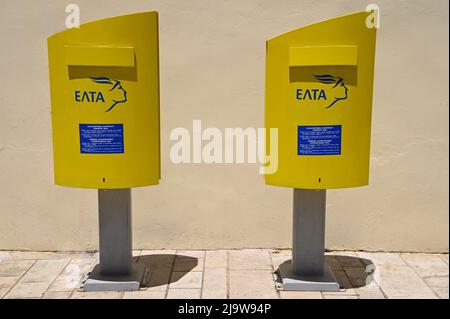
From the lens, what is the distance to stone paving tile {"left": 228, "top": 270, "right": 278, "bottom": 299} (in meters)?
4.02

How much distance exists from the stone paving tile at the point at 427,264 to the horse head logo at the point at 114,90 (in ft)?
9.28

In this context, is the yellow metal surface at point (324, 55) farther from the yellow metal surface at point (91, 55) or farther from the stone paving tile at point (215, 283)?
the stone paving tile at point (215, 283)

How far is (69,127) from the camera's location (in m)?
3.75

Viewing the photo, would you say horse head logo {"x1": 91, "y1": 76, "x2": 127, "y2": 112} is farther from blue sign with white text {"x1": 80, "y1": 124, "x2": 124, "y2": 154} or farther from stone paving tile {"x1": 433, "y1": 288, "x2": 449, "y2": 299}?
stone paving tile {"x1": 433, "y1": 288, "x2": 449, "y2": 299}

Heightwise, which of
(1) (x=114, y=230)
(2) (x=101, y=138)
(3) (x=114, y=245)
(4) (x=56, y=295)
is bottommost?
(4) (x=56, y=295)

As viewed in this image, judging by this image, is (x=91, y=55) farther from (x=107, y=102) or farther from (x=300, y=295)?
(x=300, y=295)

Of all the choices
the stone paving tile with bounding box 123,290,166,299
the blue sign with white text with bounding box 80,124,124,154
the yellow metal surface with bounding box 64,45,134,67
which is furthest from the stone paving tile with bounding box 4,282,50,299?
the yellow metal surface with bounding box 64,45,134,67

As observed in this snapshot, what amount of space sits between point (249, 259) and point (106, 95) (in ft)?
6.65

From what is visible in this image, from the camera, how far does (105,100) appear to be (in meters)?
3.69

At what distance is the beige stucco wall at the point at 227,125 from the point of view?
474 cm

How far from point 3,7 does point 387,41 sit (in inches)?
133

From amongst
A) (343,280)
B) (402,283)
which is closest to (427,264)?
(402,283)

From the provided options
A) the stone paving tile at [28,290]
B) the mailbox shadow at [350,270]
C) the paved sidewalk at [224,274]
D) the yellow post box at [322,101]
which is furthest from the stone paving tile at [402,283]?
the stone paving tile at [28,290]

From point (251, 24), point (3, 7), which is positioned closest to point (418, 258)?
point (251, 24)
